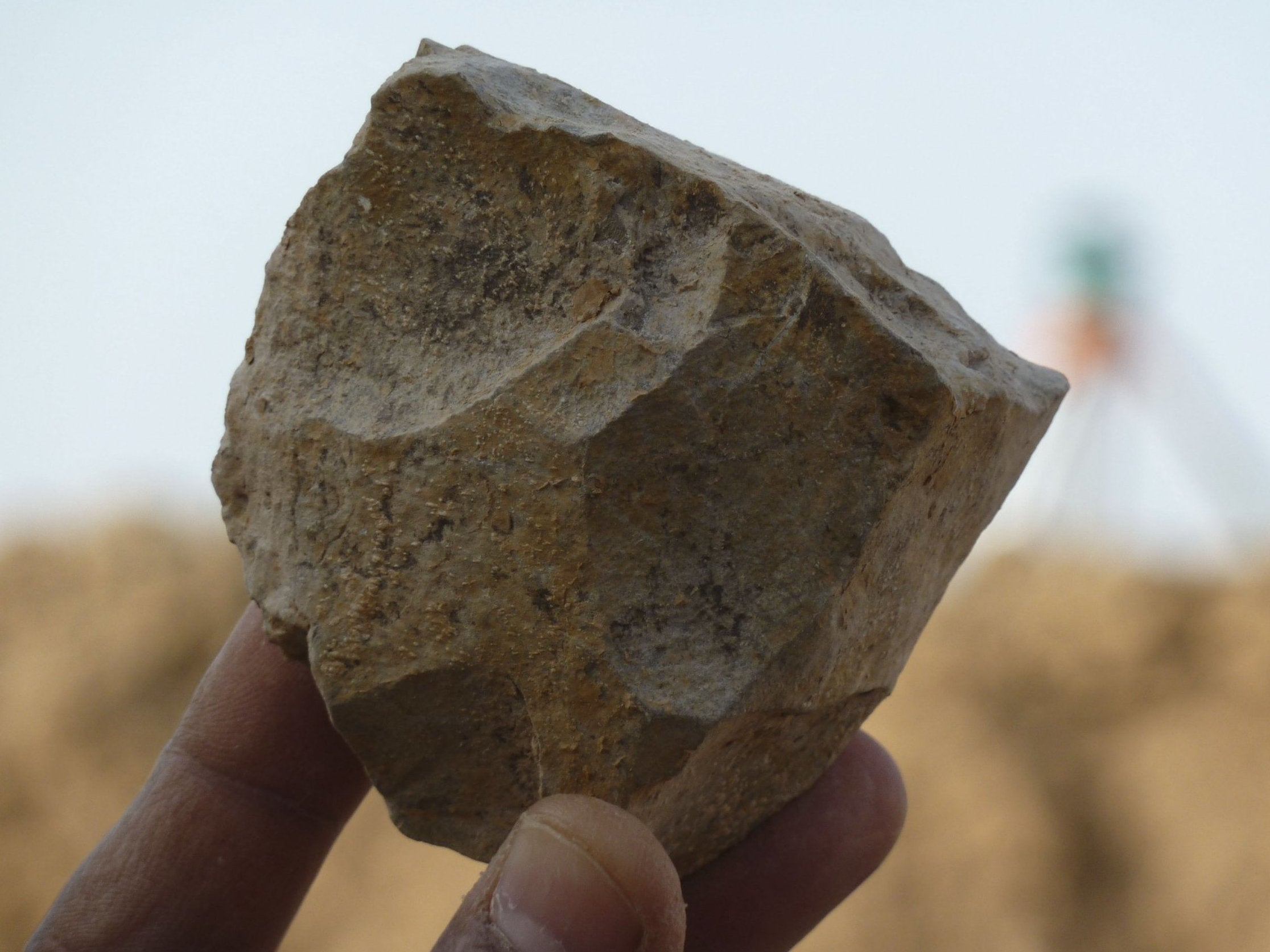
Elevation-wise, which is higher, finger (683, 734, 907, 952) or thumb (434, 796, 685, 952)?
thumb (434, 796, 685, 952)

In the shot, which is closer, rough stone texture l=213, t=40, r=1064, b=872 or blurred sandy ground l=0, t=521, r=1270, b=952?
rough stone texture l=213, t=40, r=1064, b=872

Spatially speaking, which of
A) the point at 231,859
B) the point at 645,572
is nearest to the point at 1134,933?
the point at 231,859

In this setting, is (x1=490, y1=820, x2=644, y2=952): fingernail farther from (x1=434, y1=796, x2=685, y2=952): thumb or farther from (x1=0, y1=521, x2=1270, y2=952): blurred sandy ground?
(x1=0, y1=521, x2=1270, y2=952): blurred sandy ground

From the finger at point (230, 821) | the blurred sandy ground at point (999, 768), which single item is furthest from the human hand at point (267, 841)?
the blurred sandy ground at point (999, 768)

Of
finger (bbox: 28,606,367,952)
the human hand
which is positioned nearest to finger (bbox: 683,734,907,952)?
the human hand

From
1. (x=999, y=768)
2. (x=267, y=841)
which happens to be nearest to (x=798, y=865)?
(x=267, y=841)

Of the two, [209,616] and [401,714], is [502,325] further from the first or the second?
[209,616]
